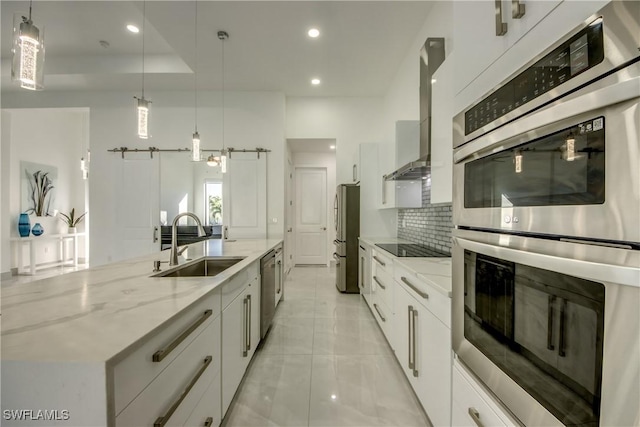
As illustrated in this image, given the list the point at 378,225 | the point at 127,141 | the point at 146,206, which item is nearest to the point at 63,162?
the point at 127,141

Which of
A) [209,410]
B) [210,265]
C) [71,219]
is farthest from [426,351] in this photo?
[71,219]

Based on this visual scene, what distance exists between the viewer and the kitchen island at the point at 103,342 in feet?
2.15

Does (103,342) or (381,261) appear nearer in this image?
(103,342)

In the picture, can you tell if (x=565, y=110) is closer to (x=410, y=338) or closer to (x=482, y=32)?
(x=482, y=32)

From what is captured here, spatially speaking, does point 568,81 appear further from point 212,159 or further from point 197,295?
point 212,159

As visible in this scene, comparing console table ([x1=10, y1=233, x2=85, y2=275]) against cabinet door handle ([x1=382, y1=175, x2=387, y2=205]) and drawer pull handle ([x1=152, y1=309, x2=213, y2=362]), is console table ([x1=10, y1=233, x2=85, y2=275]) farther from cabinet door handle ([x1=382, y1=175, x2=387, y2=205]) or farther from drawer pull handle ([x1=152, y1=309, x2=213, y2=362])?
cabinet door handle ([x1=382, y1=175, x2=387, y2=205])

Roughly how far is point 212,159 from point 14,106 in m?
3.96

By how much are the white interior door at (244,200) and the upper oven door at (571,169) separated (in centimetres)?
411

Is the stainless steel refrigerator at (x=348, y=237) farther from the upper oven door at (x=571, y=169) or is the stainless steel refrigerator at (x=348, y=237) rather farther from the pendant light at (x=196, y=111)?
the upper oven door at (x=571, y=169)

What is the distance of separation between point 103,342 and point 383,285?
2.20 metres

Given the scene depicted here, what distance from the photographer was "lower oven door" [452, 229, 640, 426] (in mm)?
500

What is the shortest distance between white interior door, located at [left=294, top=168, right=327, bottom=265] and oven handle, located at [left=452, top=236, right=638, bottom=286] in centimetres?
549

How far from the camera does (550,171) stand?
671 millimetres

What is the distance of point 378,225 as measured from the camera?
4.65 m
